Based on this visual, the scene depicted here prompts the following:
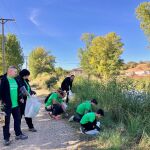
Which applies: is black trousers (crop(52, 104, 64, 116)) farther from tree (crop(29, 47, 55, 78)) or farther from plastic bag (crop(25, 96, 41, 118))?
tree (crop(29, 47, 55, 78))

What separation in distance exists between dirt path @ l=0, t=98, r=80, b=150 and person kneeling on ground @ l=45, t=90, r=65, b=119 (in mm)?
953

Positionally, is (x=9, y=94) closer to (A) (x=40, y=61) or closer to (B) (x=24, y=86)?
(B) (x=24, y=86)

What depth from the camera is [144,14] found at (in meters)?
43.4

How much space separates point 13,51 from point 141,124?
38.5 m

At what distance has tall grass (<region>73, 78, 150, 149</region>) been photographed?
27.1 feet

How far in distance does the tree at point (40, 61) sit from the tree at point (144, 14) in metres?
32.0

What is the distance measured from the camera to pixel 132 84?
1252cm

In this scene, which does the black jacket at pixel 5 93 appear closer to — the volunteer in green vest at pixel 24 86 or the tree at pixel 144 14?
the volunteer in green vest at pixel 24 86

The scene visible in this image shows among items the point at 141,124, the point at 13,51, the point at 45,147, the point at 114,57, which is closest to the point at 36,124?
the point at 45,147

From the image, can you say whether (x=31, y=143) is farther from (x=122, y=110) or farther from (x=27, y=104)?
(x=122, y=110)

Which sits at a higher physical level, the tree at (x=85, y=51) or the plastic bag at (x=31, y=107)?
the tree at (x=85, y=51)

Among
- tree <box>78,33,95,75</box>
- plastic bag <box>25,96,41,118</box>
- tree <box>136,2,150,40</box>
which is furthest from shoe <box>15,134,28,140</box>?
tree <box>78,33,95,75</box>

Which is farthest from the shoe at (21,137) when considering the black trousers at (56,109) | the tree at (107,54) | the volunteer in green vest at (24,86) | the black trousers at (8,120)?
the tree at (107,54)

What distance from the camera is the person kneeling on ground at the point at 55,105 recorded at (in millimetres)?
12984
